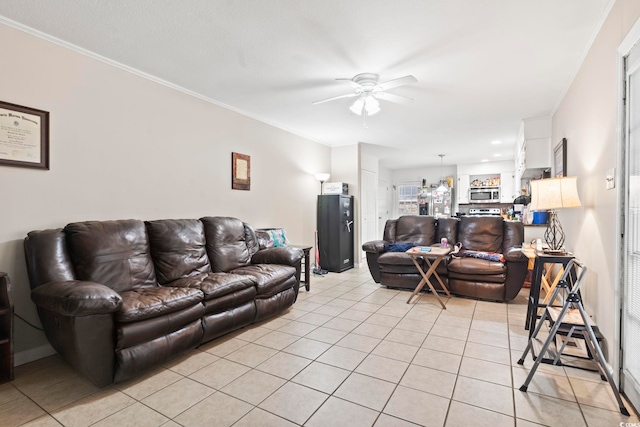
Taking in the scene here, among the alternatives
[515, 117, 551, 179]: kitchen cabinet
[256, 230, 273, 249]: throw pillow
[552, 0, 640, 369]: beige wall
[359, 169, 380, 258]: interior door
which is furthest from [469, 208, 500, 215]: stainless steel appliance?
[256, 230, 273, 249]: throw pillow

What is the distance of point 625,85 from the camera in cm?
194

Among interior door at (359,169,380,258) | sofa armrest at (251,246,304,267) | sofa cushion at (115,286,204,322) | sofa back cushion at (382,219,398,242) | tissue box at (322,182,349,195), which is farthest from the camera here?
interior door at (359,169,380,258)

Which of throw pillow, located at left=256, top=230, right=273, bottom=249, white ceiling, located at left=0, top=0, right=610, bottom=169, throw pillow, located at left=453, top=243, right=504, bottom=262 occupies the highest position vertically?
white ceiling, located at left=0, top=0, right=610, bottom=169

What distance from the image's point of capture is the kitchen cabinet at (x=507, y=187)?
8.16m

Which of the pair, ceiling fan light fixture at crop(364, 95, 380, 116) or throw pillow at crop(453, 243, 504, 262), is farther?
throw pillow at crop(453, 243, 504, 262)

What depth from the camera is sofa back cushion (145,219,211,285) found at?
2998 millimetres

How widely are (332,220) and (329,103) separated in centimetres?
226

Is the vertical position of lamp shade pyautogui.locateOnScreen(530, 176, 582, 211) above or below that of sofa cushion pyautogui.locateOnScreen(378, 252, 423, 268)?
above

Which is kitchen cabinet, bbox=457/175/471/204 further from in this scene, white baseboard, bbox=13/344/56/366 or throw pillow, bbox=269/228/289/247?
white baseboard, bbox=13/344/56/366

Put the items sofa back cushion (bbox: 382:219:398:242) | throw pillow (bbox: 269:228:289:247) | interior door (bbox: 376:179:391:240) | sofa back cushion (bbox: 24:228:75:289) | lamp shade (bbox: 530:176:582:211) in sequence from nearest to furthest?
1. sofa back cushion (bbox: 24:228:75:289)
2. lamp shade (bbox: 530:176:582:211)
3. throw pillow (bbox: 269:228:289:247)
4. sofa back cushion (bbox: 382:219:398:242)
5. interior door (bbox: 376:179:391:240)

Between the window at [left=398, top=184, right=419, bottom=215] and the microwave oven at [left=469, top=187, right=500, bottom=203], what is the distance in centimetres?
173

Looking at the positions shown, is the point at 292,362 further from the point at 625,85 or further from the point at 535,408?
the point at 625,85

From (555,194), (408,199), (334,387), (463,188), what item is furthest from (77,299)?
(408,199)

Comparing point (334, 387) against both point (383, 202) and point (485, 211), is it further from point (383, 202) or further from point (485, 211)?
point (383, 202)
